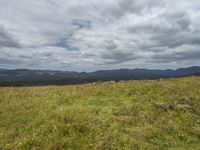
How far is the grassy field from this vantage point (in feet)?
45.8

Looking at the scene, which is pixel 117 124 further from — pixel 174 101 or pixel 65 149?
pixel 174 101

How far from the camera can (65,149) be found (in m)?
13.3

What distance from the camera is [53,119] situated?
656 inches

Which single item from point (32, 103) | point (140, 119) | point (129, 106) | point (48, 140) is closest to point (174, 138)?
point (140, 119)

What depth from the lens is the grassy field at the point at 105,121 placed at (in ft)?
45.8

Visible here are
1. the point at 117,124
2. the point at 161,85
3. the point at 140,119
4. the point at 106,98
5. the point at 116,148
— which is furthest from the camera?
the point at 161,85

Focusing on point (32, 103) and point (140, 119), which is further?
point (32, 103)

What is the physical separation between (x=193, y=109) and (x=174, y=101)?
5.90 feet

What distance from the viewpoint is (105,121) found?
1647cm

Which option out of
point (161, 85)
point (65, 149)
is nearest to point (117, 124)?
point (65, 149)

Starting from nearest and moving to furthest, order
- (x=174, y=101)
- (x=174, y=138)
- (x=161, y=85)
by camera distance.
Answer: (x=174, y=138) → (x=174, y=101) → (x=161, y=85)

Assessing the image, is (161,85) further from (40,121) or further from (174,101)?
(40,121)

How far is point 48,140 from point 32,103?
8368 mm

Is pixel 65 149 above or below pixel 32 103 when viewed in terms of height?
below
